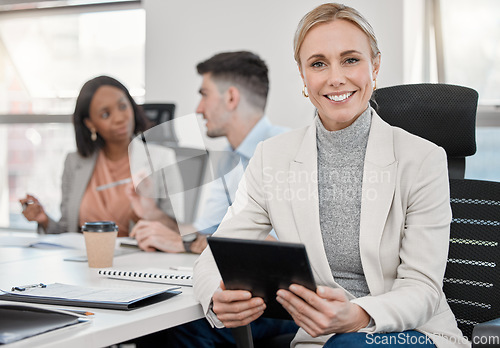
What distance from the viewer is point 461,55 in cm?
320

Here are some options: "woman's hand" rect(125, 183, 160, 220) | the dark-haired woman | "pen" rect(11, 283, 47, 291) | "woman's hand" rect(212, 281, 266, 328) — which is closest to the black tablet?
"woman's hand" rect(212, 281, 266, 328)

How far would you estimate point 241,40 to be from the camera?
358 cm

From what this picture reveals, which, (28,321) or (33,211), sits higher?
(33,211)

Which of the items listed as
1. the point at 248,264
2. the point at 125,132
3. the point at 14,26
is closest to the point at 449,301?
the point at 248,264

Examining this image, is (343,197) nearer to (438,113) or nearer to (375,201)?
(375,201)

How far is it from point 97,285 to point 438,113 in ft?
3.14

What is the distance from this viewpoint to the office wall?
314 cm

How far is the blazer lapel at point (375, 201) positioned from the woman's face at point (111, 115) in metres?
1.96

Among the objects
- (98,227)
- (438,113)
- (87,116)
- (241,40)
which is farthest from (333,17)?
(241,40)

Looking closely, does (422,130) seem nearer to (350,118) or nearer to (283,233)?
(350,118)

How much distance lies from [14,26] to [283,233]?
157 inches

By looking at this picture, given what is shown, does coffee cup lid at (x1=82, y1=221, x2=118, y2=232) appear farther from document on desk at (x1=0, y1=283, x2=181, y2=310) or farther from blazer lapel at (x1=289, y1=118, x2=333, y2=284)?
blazer lapel at (x1=289, y1=118, x2=333, y2=284)

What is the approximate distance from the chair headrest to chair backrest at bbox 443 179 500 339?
0.36 ft

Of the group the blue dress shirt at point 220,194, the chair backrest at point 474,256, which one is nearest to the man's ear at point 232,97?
the blue dress shirt at point 220,194
